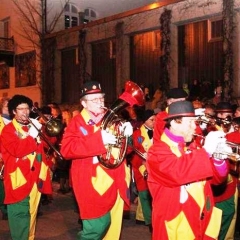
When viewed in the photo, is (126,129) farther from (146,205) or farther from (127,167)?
(146,205)

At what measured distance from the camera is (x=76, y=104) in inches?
864

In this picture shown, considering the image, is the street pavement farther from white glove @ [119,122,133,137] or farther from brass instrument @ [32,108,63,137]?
white glove @ [119,122,133,137]

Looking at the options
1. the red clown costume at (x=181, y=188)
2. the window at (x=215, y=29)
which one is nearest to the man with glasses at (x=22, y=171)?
Result: the red clown costume at (x=181, y=188)

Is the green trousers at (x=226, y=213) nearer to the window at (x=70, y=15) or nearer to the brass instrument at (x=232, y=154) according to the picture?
the brass instrument at (x=232, y=154)

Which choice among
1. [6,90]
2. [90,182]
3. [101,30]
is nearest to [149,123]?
[90,182]

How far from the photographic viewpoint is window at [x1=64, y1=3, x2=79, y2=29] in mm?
24188

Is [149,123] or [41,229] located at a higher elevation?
[149,123]

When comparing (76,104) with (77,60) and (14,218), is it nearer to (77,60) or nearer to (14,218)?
(77,60)

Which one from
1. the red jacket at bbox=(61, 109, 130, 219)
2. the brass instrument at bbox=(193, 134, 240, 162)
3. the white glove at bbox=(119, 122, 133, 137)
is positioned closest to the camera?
the brass instrument at bbox=(193, 134, 240, 162)

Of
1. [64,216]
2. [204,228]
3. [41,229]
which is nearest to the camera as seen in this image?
[204,228]

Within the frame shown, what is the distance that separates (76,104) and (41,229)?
1457cm

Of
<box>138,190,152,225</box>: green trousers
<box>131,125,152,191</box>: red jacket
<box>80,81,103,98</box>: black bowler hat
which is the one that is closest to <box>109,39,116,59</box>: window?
<box>131,125,152,191</box>: red jacket

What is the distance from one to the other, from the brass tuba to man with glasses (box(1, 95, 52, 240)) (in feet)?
4.50

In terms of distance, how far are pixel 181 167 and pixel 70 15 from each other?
2182cm
